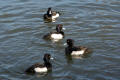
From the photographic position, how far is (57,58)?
1464 centimetres

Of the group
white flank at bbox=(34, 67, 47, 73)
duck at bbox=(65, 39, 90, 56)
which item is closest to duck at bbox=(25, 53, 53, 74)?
white flank at bbox=(34, 67, 47, 73)

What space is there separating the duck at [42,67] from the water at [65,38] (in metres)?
0.23

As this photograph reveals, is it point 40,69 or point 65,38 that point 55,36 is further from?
point 40,69

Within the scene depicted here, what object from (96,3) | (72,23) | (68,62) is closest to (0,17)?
(72,23)

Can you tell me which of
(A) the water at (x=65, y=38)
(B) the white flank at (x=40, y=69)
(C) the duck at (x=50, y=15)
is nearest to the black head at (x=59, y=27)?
(A) the water at (x=65, y=38)

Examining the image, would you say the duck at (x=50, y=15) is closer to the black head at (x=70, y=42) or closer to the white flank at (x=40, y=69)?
the black head at (x=70, y=42)

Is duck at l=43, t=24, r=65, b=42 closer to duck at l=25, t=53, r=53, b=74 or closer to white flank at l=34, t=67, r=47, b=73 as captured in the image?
duck at l=25, t=53, r=53, b=74

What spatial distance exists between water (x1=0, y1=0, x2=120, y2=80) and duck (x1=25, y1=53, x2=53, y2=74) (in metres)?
0.23

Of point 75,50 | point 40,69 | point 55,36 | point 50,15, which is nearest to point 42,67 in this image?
point 40,69

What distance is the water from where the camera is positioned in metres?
13.5

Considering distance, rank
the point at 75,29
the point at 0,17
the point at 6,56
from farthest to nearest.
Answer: the point at 0,17
the point at 75,29
the point at 6,56

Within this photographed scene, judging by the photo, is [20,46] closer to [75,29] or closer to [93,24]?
[75,29]

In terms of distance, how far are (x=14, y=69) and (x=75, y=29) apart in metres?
5.04

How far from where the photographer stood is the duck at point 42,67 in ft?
43.8
